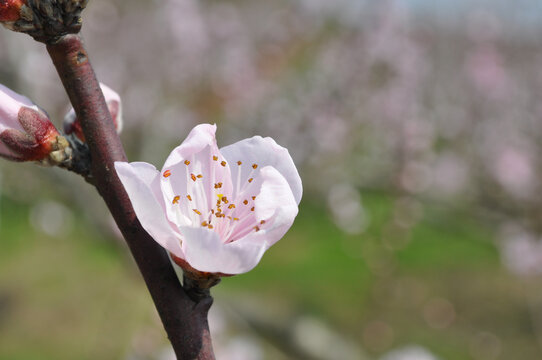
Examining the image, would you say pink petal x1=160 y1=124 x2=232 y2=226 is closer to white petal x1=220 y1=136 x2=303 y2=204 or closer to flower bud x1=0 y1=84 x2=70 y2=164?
white petal x1=220 y1=136 x2=303 y2=204

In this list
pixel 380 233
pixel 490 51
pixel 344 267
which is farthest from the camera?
pixel 490 51

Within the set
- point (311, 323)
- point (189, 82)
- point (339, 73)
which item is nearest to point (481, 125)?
point (339, 73)

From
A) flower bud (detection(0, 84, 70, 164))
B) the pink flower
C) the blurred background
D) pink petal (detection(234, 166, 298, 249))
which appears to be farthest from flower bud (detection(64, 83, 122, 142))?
the blurred background

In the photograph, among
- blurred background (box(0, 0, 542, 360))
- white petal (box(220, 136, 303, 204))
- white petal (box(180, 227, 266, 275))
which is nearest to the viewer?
white petal (box(180, 227, 266, 275))

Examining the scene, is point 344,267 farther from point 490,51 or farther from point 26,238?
point 26,238

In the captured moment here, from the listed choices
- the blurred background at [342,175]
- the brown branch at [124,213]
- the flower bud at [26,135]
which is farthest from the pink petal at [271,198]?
the blurred background at [342,175]

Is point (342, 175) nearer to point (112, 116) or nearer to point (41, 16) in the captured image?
point (112, 116)

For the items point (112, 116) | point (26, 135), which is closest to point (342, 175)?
point (112, 116)
